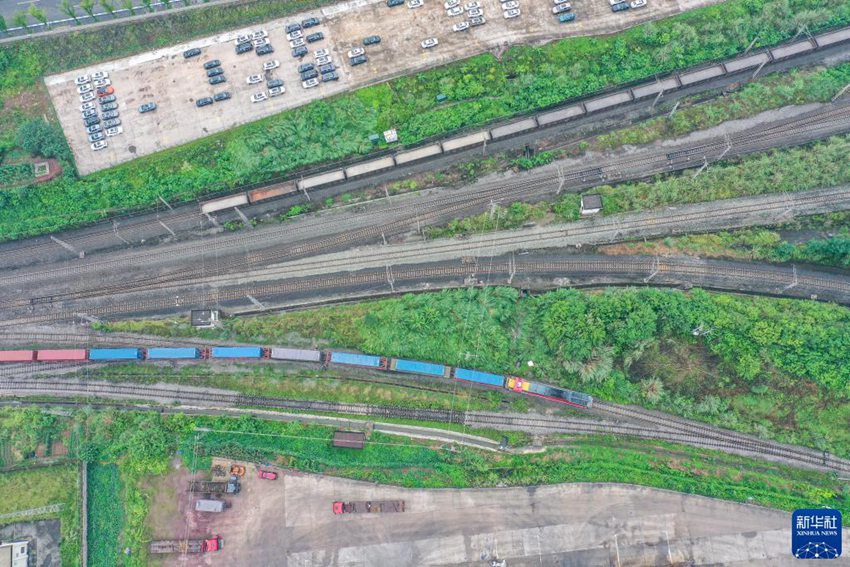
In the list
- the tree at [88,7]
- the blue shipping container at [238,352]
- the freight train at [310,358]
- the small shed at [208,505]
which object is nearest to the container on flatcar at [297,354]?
the freight train at [310,358]

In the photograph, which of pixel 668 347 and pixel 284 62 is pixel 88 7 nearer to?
pixel 284 62

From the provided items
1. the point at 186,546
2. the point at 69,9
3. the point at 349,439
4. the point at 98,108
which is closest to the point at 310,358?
the point at 349,439

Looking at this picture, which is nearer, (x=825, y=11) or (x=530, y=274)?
(x=530, y=274)

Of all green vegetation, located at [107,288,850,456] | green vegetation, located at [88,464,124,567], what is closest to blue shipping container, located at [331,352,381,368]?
green vegetation, located at [107,288,850,456]

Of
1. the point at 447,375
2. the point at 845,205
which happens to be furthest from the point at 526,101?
the point at 845,205

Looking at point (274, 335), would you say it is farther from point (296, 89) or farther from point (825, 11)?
point (825, 11)

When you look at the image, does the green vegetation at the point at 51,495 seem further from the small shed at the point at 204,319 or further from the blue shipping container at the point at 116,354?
the small shed at the point at 204,319

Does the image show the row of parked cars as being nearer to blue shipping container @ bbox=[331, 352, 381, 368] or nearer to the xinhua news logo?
blue shipping container @ bbox=[331, 352, 381, 368]

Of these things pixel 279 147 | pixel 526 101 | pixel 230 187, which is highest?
pixel 526 101
